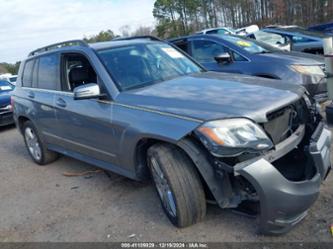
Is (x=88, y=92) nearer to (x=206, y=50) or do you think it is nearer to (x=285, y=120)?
(x=285, y=120)

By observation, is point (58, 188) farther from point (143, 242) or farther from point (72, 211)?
point (143, 242)

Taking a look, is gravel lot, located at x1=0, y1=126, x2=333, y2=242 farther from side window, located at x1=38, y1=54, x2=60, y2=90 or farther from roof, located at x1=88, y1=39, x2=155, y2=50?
roof, located at x1=88, y1=39, x2=155, y2=50

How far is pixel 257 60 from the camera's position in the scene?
6.49 metres

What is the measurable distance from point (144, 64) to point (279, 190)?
2190 millimetres

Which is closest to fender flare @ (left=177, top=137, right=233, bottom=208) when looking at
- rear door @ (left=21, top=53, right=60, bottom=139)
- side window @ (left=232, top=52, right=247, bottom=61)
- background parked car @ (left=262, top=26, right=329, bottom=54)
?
rear door @ (left=21, top=53, right=60, bottom=139)

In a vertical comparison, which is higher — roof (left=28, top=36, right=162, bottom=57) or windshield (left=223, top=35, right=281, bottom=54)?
roof (left=28, top=36, right=162, bottom=57)

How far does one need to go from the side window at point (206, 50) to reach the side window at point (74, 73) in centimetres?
323

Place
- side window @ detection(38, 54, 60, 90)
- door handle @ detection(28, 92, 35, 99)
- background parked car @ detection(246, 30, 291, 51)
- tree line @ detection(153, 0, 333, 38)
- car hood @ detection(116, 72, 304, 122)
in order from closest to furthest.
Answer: car hood @ detection(116, 72, 304, 122) → side window @ detection(38, 54, 60, 90) → door handle @ detection(28, 92, 35, 99) → background parked car @ detection(246, 30, 291, 51) → tree line @ detection(153, 0, 333, 38)

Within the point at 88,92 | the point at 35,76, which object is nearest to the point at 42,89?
the point at 35,76

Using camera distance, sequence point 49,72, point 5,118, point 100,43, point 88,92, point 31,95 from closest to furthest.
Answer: point 88,92 < point 100,43 < point 49,72 < point 31,95 < point 5,118

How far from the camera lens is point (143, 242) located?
3225 mm

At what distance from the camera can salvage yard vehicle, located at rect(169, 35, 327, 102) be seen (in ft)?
20.0

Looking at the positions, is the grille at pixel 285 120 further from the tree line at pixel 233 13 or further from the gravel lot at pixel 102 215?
the tree line at pixel 233 13

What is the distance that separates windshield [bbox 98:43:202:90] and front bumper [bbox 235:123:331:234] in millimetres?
1675
